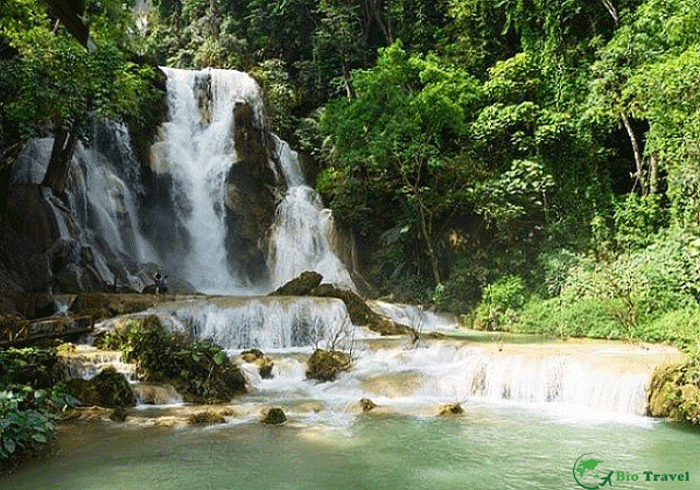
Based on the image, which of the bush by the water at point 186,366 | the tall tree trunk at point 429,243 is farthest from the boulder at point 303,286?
the bush by the water at point 186,366

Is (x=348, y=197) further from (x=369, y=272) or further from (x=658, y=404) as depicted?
(x=658, y=404)

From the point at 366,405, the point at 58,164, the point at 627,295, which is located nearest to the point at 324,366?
the point at 366,405

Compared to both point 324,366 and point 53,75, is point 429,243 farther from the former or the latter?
point 53,75

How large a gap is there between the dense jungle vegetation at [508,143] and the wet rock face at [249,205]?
2287mm

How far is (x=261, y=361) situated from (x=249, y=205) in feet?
41.7

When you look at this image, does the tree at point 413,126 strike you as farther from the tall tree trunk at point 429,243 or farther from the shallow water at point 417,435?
the shallow water at point 417,435

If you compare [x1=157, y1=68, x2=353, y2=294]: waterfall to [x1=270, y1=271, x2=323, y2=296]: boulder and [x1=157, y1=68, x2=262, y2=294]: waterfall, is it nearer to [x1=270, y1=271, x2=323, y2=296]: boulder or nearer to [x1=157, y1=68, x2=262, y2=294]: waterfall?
[x1=157, y1=68, x2=262, y2=294]: waterfall

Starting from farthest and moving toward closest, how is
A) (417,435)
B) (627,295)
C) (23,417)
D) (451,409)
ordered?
(627,295), (451,409), (417,435), (23,417)

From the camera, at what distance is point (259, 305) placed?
15.4m

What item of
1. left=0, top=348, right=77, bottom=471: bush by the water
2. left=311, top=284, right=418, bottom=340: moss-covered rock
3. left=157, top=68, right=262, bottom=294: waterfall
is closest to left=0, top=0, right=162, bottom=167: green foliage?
left=0, top=348, right=77, bottom=471: bush by the water

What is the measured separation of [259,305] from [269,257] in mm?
8604

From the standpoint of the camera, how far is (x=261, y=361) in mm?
12453

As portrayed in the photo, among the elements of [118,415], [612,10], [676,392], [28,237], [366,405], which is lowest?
[118,415]

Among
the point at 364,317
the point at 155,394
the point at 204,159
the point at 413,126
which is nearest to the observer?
the point at 155,394
